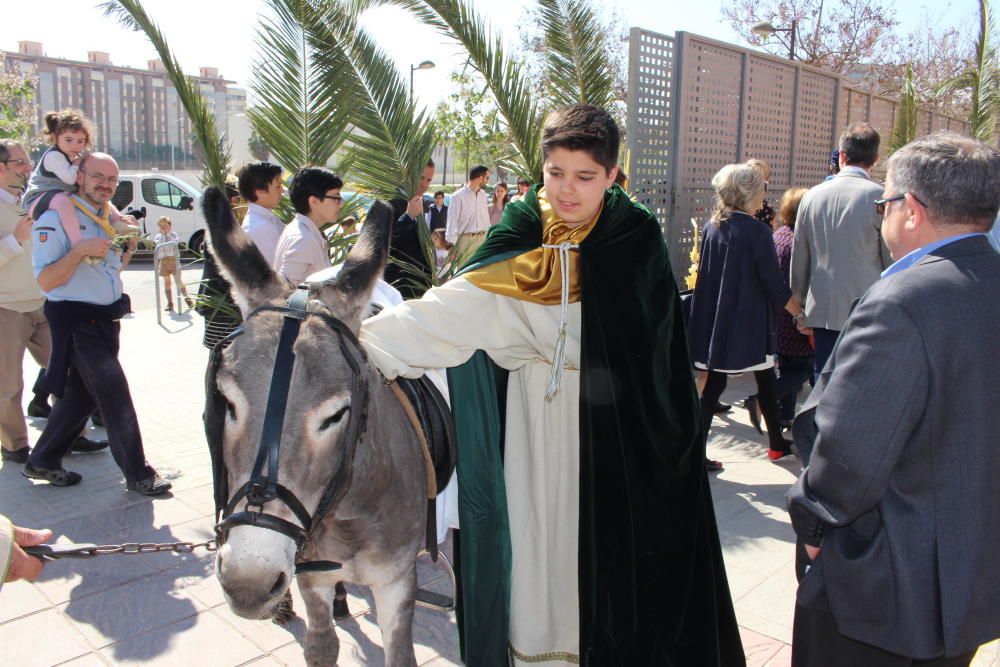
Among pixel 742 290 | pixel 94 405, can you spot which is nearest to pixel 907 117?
pixel 742 290

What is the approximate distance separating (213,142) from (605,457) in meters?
3.69

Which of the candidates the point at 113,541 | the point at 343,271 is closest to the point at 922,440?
the point at 343,271

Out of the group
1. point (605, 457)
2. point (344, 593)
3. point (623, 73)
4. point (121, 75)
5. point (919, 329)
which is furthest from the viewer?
point (121, 75)

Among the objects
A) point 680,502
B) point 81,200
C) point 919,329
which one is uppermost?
point 81,200

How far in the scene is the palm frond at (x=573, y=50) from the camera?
A: 19.9 ft

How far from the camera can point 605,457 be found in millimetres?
2439

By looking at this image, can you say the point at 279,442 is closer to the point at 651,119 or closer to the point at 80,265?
the point at 80,265

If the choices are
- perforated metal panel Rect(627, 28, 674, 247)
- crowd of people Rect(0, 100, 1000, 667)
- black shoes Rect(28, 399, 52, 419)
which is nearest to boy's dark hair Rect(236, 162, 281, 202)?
crowd of people Rect(0, 100, 1000, 667)

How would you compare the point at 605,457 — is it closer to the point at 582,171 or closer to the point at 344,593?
the point at 582,171

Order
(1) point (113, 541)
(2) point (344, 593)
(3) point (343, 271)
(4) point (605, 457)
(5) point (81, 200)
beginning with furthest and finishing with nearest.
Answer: (5) point (81, 200)
(1) point (113, 541)
(2) point (344, 593)
(4) point (605, 457)
(3) point (343, 271)

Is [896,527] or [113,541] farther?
[113,541]

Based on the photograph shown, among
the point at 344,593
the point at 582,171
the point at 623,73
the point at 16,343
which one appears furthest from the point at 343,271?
the point at 623,73

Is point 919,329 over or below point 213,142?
below

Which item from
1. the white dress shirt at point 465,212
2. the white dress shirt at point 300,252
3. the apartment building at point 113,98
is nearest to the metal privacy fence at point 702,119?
the white dress shirt at point 465,212
